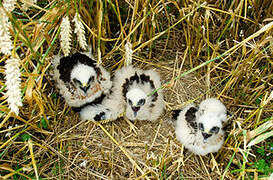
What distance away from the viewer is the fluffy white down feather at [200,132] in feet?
9.11

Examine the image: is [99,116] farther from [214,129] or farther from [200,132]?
[214,129]

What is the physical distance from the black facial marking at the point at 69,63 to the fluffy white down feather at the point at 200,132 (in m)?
1.15

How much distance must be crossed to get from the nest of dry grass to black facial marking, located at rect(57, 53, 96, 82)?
0.15 metres

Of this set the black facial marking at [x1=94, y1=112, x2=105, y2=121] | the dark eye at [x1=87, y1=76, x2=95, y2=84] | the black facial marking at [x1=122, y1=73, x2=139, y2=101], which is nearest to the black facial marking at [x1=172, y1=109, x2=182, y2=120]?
the black facial marking at [x1=122, y1=73, x2=139, y2=101]

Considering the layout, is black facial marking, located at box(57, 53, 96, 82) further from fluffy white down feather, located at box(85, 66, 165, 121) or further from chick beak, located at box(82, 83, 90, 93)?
fluffy white down feather, located at box(85, 66, 165, 121)

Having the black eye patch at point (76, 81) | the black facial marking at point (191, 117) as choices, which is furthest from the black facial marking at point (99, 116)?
the black facial marking at point (191, 117)

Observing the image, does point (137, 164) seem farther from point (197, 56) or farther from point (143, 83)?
point (197, 56)

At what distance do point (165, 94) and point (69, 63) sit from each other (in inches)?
45.5

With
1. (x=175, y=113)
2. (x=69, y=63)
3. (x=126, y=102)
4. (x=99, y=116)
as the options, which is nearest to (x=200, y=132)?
(x=175, y=113)

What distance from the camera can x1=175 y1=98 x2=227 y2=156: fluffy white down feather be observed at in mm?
2775

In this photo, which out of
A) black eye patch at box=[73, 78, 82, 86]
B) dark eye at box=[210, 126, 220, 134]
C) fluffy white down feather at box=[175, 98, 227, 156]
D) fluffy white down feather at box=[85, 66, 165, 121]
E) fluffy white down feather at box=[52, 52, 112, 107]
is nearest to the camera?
dark eye at box=[210, 126, 220, 134]

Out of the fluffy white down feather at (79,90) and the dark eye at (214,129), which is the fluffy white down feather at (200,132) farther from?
the fluffy white down feather at (79,90)

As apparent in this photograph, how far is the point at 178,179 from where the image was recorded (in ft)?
9.30

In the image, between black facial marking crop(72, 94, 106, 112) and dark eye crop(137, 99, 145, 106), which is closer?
dark eye crop(137, 99, 145, 106)
